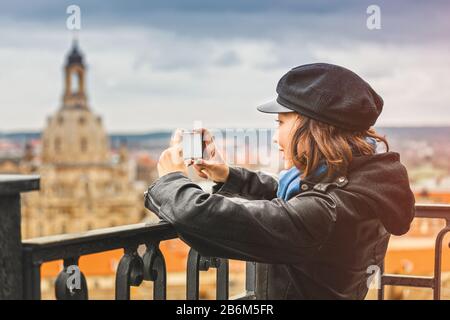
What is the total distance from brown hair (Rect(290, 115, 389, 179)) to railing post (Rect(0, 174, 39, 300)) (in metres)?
0.62

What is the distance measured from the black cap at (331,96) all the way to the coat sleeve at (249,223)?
0.67 feet

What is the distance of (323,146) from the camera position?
1.75m

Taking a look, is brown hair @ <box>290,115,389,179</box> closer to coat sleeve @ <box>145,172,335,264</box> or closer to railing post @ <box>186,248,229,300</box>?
coat sleeve @ <box>145,172,335,264</box>

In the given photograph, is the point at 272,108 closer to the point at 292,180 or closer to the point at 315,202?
the point at 292,180

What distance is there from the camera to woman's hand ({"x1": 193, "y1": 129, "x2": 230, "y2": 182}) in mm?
1933

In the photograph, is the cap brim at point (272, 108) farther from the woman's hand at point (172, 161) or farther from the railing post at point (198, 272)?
the railing post at point (198, 272)

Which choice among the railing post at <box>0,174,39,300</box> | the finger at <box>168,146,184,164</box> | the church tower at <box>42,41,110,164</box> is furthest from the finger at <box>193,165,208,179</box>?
the church tower at <box>42,41,110,164</box>

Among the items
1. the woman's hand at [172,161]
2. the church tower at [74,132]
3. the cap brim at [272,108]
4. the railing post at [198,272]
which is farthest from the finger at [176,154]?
the church tower at [74,132]

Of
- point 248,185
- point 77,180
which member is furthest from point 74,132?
point 248,185

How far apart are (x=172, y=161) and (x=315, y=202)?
36 cm

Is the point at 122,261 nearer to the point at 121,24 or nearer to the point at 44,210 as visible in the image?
the point at 44,210

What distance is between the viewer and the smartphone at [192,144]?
184 cm

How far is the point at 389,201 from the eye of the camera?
1.74 meters

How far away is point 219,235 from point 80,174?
233 feet
